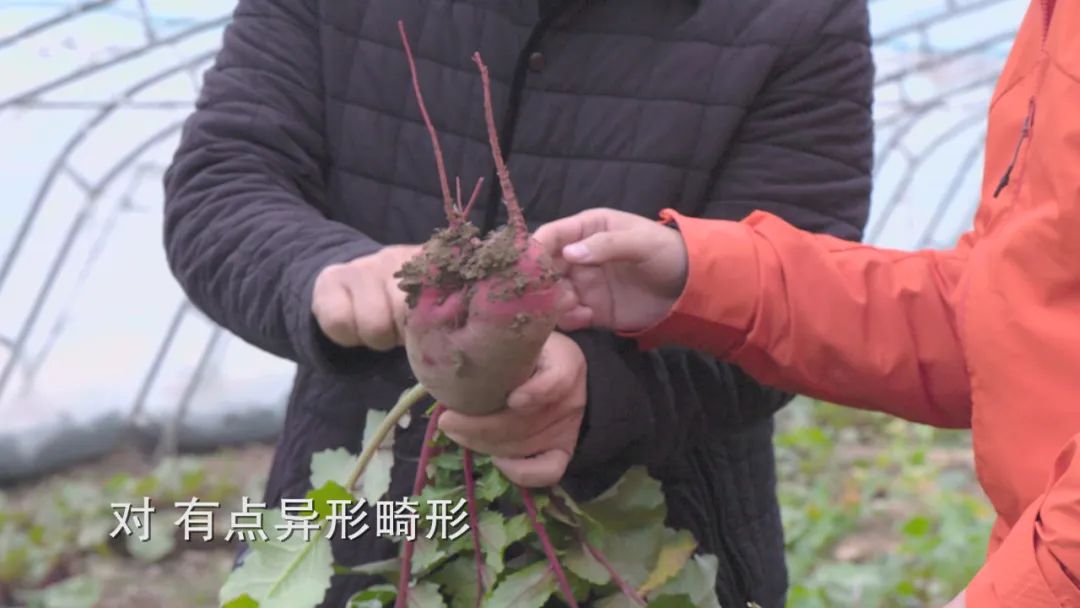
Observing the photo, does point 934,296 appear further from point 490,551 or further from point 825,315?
point 490,551

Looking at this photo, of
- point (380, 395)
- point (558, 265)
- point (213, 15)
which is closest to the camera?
point (558, 265)

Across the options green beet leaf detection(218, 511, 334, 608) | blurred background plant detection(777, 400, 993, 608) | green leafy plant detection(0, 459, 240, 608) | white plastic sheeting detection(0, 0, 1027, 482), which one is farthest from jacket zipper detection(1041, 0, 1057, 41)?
white plastic sheeting detection(0, 0, 1027, 482)

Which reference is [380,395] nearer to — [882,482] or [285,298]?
[285,298]

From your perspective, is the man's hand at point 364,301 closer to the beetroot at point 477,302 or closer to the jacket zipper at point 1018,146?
the beetroot at point 477,302

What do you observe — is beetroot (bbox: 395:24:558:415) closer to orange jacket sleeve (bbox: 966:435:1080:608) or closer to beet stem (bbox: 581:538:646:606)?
beet stem (bbox: 581:538:646:606)

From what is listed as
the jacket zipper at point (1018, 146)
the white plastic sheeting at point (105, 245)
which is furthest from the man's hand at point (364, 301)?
the white plastic sheeting at point (105, 245)

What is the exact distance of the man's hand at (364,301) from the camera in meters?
1.04

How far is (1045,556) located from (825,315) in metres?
0.34

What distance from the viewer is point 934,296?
106cm

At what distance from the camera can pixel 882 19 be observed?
16.0 ft

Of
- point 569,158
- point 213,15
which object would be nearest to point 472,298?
point 569,158

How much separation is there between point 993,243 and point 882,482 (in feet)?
10.5

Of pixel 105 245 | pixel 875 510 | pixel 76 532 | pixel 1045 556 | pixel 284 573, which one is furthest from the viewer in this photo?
pixel 105 245

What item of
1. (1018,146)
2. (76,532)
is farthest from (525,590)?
(76,532)
